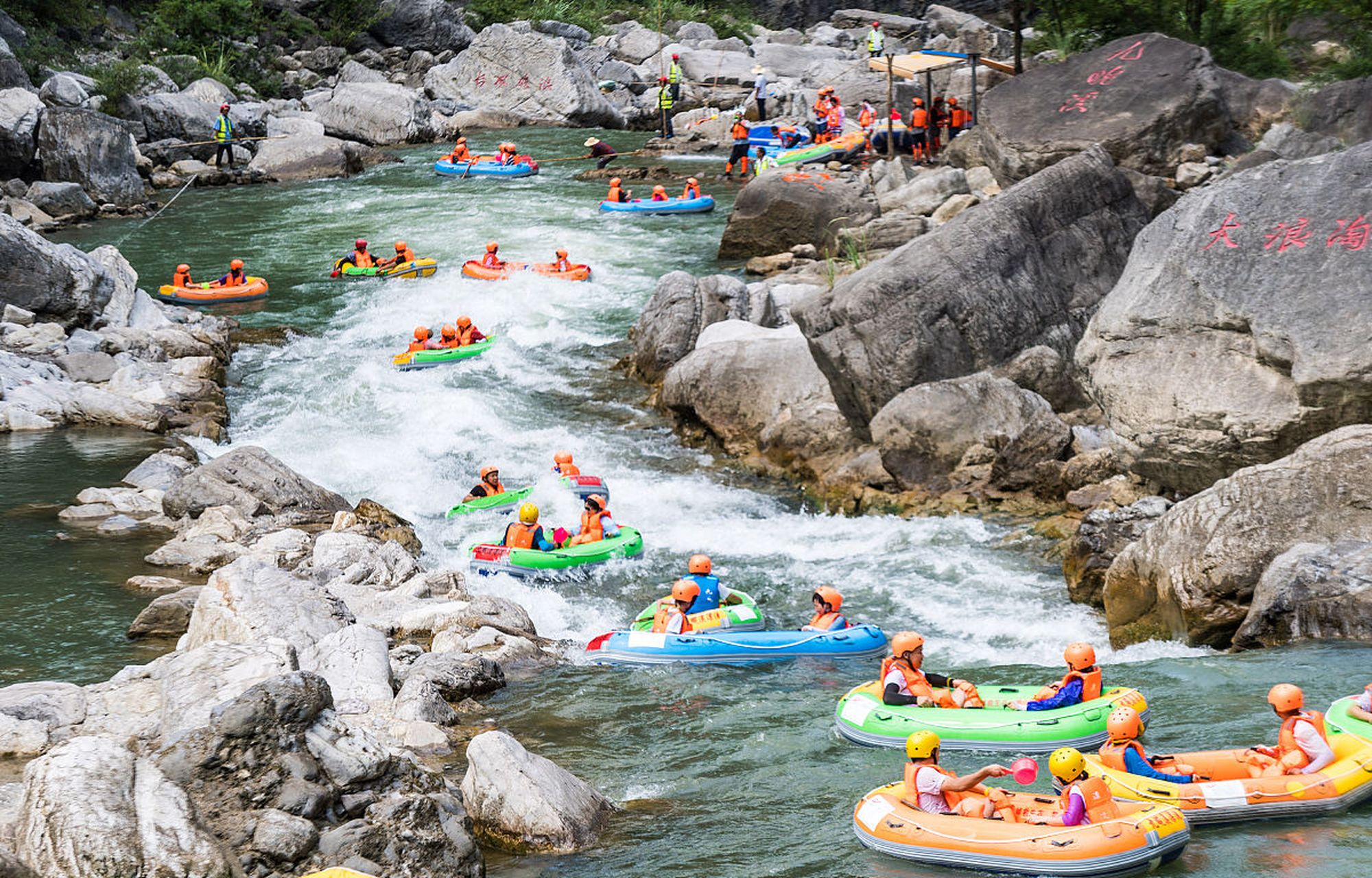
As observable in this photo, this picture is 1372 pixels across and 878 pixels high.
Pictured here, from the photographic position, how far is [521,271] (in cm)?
2652

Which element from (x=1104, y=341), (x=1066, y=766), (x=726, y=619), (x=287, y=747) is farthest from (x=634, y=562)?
(x=287, y=747)

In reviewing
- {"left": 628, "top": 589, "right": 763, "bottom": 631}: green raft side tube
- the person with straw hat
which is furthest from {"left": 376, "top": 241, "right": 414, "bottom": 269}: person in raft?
{"left": 628, "top": 589, "right": 763, "bottom": 631}: green raft side tube

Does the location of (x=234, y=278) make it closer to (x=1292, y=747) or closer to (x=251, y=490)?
(x=251, y=490)

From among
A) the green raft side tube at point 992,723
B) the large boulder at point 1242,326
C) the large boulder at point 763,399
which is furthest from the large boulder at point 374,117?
the green raft side tube at point 992,723

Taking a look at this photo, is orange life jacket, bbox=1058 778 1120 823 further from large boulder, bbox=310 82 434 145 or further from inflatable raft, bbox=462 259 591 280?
large boulder, bbox=310 82 434 145

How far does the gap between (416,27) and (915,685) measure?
44479 mm

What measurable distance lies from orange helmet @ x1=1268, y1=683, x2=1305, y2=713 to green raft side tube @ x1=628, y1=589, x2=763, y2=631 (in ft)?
18.3

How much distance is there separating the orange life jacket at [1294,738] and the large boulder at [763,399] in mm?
8993

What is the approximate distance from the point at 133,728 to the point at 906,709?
5704 mm

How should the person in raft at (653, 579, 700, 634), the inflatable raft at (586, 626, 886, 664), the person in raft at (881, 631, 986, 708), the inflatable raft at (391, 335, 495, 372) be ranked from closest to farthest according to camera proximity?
the person in raft at (881, 631, 986, 708)
the inflatable raft at (586, 626, 886, 664)
the person in raft at (653, 579, 700, 634)
the inflatable raft at (391, 335, 495, 372)

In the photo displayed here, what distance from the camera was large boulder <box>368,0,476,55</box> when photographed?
50156 millimetres

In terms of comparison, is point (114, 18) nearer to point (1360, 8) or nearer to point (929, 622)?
point (1360, 8)

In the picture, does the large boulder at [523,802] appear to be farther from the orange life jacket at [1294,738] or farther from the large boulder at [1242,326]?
the large boulder at [1242,326]

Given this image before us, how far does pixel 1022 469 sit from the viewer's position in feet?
52.7
